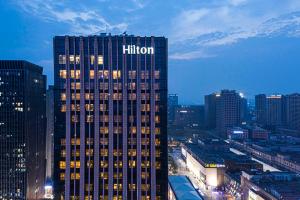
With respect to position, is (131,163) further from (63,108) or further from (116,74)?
(116,74)

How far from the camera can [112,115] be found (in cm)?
11219

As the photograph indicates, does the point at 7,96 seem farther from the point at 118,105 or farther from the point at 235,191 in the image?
the point at 235,191

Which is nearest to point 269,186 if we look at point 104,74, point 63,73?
point 104,74

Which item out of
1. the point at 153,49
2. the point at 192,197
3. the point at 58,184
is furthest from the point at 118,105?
the point at 192,197

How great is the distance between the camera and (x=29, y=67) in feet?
614

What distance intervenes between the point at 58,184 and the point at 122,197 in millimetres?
16415

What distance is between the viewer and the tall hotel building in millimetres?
110125

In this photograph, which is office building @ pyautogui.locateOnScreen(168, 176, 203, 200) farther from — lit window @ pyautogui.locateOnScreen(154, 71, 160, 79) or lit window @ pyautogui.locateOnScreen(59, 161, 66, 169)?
lit window @ pyautogui.locateOnScreen(154, 71, 160, 79)

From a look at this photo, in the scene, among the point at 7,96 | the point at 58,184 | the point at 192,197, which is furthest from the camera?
the point at 7,96

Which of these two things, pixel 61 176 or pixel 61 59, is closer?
pixel 61 176

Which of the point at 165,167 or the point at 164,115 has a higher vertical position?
the point at 164,115

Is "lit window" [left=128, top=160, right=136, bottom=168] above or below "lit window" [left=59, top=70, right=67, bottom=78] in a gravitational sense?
below

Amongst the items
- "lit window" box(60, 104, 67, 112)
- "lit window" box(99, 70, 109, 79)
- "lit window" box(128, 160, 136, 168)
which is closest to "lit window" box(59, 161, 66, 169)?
"lit window" box(60, 104, 67, 112)

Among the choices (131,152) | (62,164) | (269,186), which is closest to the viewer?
(62,164)
